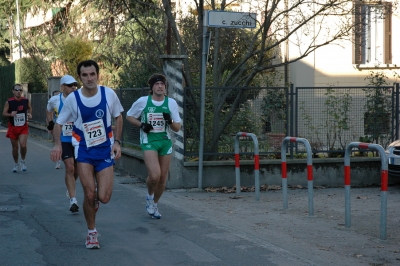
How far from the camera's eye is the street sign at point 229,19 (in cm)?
1234

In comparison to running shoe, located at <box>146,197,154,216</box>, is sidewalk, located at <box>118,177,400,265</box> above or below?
below

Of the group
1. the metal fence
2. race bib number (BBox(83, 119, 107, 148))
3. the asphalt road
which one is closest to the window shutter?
the metal fence

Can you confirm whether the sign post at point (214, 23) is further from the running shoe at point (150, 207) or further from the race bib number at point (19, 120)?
the race bib number at point (19, 120)

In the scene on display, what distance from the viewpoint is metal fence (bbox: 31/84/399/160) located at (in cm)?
1357

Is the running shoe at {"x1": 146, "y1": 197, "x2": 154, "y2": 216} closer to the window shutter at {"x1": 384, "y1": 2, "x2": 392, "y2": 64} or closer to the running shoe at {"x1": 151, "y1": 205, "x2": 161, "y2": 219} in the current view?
the running shoe at {"x1": 151, "y1": 205, "x2": 161, "y2": 219}

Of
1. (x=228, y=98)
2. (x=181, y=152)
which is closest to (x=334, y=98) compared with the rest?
(x=228, y=98)

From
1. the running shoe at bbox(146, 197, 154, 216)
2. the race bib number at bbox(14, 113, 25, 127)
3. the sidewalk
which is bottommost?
the sidewalk

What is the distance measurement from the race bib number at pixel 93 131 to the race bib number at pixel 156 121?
80.8 inches

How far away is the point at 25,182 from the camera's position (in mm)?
13914

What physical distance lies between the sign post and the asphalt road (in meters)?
0.89

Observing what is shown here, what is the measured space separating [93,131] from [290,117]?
682cm

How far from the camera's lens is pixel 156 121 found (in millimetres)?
9688

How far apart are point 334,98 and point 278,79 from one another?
637 cm

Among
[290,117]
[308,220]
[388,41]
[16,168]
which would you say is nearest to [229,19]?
[290,117]
